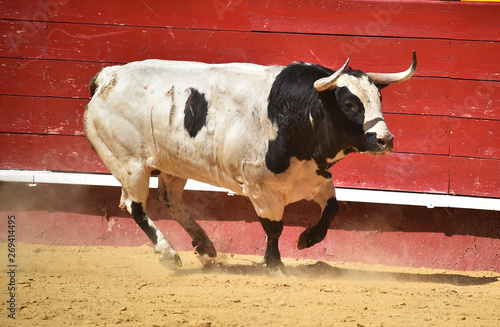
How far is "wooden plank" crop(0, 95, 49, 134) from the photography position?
6.80 m

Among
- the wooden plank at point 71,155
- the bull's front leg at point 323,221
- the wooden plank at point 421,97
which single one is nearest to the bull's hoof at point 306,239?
the bull's front leg at point 323,221

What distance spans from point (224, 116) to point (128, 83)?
0.92 meters

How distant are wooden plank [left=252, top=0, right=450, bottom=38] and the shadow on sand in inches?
82.4

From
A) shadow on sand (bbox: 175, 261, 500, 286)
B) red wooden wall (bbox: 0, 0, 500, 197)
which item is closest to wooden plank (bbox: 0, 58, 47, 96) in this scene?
red wooden wall (bbox: 0, 0, 500, 197)

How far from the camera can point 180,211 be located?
6.05m

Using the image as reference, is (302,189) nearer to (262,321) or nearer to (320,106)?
(320,106)

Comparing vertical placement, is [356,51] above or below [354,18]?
below

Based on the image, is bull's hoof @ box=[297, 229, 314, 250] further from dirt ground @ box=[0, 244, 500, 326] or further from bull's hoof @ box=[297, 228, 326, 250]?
dirt ground @ box=[0, 244, 500, 326]

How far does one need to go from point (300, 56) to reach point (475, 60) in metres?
1.54

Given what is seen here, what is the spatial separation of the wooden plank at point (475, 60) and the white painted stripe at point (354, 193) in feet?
3.53

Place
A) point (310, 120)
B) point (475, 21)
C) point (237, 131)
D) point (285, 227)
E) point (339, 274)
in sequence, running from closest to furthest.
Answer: point (310, 120)
point (237, 131)
point (339, 274)
point (475, 21)
point (285, 227)

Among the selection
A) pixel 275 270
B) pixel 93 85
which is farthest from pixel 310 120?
pixel 93 85

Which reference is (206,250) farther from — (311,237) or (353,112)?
(353,112)

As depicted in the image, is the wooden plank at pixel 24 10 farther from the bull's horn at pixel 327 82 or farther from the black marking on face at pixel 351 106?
the black marking on face at pixel 351 106
